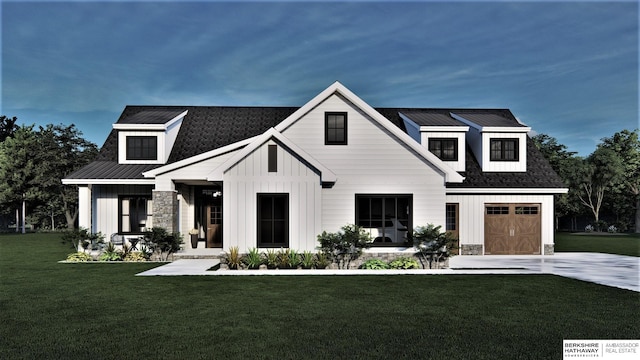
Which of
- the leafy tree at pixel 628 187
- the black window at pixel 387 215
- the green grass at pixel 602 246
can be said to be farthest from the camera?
the leafy tree at pixel 628 187

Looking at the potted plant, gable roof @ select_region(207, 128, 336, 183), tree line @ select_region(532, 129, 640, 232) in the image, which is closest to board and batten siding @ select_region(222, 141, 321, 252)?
gable roof @ select_region(207, 128, 336, 183)

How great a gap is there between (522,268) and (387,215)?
513cm

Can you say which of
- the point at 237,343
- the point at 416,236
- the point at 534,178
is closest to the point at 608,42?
the point at 534,178

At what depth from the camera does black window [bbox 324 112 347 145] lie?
1795cm

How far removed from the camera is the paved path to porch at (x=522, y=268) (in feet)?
49.1

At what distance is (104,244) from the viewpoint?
2069 cm

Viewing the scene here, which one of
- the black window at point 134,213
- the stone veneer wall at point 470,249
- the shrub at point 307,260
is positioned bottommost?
the stone veneer wall at point 470,249

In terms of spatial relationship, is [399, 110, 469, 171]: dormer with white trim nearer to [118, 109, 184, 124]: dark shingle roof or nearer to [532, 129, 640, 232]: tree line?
[118, 109, 184, 124]: dark shingle roof

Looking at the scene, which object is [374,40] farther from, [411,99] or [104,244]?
[104,244]

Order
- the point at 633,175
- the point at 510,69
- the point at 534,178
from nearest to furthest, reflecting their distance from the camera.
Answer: the point at 534,178, the point at 510,69, the point at 633,175

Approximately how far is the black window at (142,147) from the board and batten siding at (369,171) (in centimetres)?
823

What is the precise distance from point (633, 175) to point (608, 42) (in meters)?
Result: 34.9

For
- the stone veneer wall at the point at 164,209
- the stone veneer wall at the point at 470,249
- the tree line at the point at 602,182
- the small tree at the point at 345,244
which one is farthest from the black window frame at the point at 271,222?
the tree line at the point at 602,182

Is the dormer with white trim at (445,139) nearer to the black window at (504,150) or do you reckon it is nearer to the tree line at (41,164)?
the black window at (504,150)
